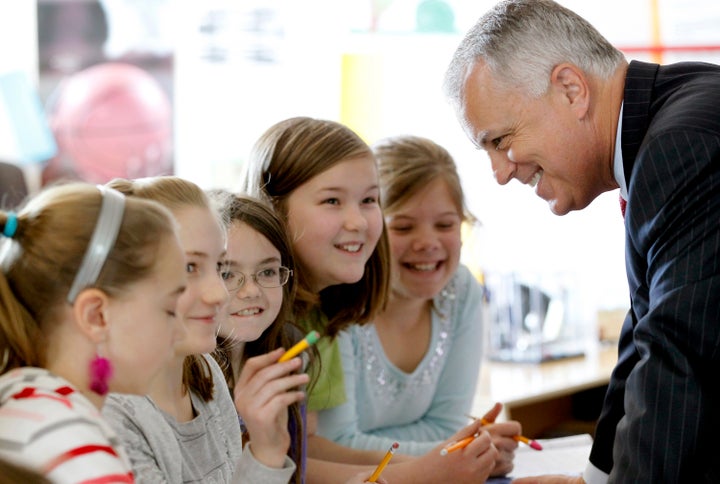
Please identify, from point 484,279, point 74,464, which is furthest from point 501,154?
point 484,279

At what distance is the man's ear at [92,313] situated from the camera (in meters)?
1.04

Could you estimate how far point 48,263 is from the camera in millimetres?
1046

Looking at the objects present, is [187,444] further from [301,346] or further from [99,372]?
[99,372]

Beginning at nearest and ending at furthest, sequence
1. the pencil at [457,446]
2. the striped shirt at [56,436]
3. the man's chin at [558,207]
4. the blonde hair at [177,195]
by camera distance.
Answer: the striped shirt at [56,436], the blonde hair at [177,195], the man's chin at [558,207], the pencil at [457,446]

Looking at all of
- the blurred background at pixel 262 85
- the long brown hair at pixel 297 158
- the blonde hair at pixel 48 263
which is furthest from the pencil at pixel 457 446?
the blurred background at pixel 262 85

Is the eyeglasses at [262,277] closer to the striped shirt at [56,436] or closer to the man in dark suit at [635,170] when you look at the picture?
the man in dark suit at [635,170]

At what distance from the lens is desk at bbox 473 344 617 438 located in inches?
107

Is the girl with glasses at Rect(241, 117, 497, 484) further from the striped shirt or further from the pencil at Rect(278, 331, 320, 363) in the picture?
the striped shirt

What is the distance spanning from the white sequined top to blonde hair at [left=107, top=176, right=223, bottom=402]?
0.55m

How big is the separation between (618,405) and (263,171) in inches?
29.0

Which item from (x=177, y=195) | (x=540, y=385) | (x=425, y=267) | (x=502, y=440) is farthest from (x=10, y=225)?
(x=540, y=385)

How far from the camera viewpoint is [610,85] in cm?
146

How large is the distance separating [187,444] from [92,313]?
15.5 inches

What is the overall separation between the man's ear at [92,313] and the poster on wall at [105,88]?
2.71 m
